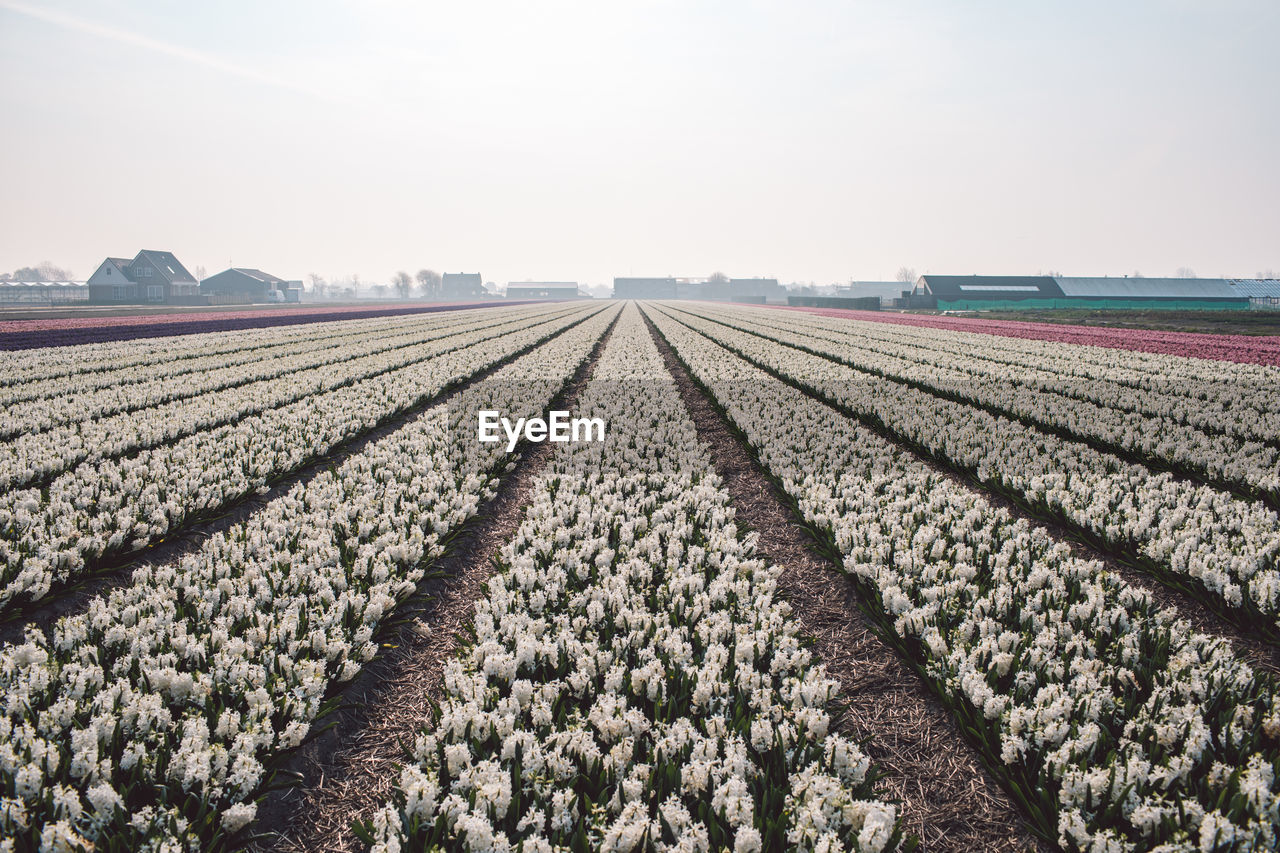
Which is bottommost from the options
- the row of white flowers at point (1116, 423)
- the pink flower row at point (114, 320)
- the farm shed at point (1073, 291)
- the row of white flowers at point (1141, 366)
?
the row of white flowers at point (1116, 423)

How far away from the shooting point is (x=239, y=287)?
111000 millimetres

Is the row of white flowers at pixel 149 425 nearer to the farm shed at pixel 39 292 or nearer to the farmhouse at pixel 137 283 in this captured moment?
the farmhouse at pixel 137 283

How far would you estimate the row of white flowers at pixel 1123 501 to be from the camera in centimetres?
577

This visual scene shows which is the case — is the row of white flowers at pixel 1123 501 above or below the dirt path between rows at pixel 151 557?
above

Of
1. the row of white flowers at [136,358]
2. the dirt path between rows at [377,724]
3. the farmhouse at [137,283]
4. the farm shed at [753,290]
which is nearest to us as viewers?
Result: the dirt path between rows at [377,724]

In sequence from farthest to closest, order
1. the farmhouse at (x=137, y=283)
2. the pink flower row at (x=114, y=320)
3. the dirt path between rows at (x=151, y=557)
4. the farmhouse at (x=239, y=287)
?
1. the farmhouse at (x=239, y=287)
2. the farmhouse at (x=137, y=283)
3. the pink flower row at (x=114, y=320)
4. the dirt path between rows at (x=151, y=557)

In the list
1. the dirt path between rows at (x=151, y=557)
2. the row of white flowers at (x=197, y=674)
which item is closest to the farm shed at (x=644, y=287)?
the dirt path between rows at (x=151, y=557)

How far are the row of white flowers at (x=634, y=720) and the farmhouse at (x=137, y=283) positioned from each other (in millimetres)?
114326

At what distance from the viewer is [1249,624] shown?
5430 millimetres

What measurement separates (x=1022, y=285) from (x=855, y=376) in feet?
299

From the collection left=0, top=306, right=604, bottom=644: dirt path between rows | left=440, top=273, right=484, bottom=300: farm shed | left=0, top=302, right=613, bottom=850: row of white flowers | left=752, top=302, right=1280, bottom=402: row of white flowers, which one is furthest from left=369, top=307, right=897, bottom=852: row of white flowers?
left=440, top=273, right=484, bottom=300: farm shed

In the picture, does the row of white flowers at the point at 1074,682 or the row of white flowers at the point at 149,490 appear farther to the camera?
the row of white flowers at the point at 149,490

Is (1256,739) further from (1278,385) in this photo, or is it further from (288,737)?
(1278,385)

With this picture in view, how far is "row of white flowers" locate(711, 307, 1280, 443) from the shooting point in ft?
40.7
